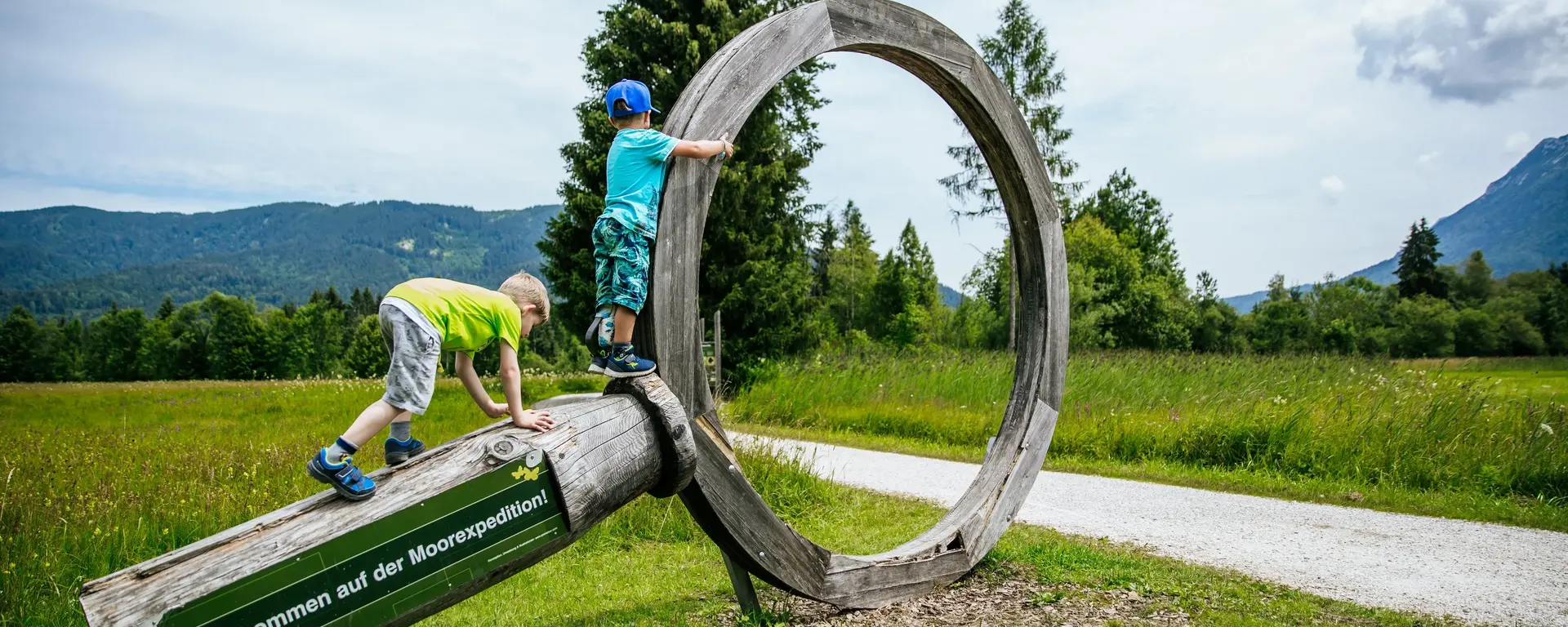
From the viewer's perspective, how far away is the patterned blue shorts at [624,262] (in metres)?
3.10

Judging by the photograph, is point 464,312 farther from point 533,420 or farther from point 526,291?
point 533,420

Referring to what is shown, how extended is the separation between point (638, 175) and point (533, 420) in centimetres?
96

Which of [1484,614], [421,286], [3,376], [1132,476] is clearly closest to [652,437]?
[421,286]

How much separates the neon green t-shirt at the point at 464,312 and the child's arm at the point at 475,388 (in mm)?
65

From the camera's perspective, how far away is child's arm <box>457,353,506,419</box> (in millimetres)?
3043

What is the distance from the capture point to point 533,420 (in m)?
2.85

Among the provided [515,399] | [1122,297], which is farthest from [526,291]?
[1122,297]

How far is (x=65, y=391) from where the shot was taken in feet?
49.6

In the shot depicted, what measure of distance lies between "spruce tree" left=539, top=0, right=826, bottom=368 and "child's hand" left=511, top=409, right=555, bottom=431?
44.7 ft

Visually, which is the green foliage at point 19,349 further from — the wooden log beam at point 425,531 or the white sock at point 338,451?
the wooden log beam at point 425,531

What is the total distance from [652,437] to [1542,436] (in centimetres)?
874

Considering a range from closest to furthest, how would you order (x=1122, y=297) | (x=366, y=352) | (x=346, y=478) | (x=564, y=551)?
1. (x=346, y=478)
2. (x=564, y=551)
3. (x=1122, y=297)
4. (x=366, y=352)

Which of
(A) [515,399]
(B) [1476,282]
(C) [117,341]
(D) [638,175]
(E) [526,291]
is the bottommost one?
(C) [117,341]

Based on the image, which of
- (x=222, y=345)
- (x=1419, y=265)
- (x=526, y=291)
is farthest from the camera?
(x=222, y=345)
